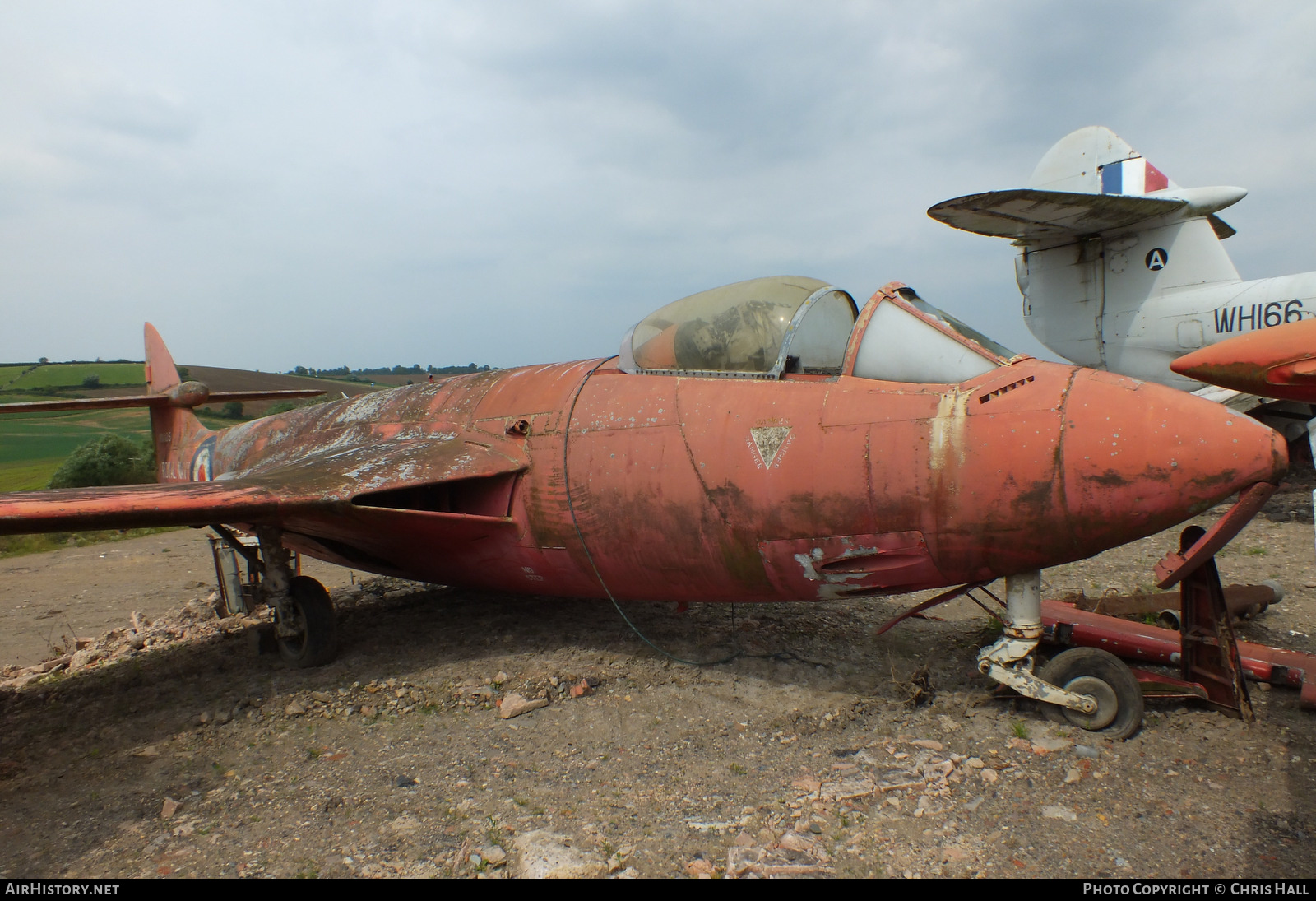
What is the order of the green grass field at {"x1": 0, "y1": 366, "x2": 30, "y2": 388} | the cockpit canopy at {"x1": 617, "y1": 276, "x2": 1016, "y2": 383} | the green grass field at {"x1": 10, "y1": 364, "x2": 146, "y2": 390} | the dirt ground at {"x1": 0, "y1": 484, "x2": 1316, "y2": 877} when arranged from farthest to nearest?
1. the green grass field at {"x1": 0, "y1": 366, "x2": 30, "y2": 388}
2. the green grass field at {"x1": 10, "y1": 364, "x2": 146, "y2": 390}
3. the cockpit canopy at {"x1": 617, "y1": 276, "x2": 1016, "y2": 383}
4. the dirt ground at {"x1": 0, "y1": 484, "x2": 1316, "y2": 877}

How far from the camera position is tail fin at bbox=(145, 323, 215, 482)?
1039 centimetres

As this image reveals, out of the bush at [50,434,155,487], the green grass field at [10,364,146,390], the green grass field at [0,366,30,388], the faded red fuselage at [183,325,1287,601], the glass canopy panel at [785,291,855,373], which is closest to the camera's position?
the faded red fuselage at [183,325,1287,601]

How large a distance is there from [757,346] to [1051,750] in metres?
2.78

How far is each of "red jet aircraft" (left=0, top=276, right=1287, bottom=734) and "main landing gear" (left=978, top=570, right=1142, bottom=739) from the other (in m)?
0.01

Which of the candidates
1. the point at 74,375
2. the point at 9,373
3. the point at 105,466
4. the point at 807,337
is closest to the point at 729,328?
the point at 807,337

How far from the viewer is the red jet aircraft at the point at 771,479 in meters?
3.37

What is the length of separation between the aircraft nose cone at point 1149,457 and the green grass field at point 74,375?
38.6 metres

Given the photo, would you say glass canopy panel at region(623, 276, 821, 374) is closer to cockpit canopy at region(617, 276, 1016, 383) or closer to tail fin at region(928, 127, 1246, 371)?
cockpit canopy at region(617, 276, 1016, 383)

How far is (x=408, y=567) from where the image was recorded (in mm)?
6094

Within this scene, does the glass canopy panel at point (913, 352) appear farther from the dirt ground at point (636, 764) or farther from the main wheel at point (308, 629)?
the main wheel at point (308, 629)

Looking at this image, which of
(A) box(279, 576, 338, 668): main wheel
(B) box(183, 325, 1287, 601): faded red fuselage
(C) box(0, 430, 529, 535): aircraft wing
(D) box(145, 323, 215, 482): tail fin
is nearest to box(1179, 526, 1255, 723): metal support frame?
(B) box(183, 325, 1287, 601): faded red fuselage

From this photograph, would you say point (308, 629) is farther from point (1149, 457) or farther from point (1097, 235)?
point (1097, 235)

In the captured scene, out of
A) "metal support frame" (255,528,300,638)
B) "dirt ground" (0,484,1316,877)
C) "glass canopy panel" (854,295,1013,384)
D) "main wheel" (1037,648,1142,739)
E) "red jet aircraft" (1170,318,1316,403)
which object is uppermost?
"glass canopy panel" (854,295,1013,384)

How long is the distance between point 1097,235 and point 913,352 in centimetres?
1052
